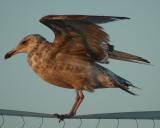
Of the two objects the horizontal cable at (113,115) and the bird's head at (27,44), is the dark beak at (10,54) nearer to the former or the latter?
the bird's head at (27,44)

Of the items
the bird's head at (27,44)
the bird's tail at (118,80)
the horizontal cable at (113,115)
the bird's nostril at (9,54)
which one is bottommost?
the bird's tail at (118,80)

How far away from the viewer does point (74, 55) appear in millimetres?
6844

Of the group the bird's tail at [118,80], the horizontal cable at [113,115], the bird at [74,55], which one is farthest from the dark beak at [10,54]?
the horizontal cable at [113,115]

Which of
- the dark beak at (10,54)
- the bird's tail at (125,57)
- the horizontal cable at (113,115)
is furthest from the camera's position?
the dark beak at (10,54)

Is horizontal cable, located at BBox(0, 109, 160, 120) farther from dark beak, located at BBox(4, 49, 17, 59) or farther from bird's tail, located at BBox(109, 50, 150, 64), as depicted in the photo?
dark beak, located at BBox(4, 49, 17, 59)

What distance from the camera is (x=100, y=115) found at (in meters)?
3.88

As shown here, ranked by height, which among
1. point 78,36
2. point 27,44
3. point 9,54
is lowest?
point 9,54

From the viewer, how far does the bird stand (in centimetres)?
636

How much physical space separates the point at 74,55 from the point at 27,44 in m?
0.65

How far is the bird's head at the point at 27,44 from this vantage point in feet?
21.7

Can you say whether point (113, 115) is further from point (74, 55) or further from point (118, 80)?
point (74, 55)

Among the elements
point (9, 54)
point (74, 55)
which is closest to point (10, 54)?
point (9, 54)

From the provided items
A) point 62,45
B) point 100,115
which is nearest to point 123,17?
point 100,115

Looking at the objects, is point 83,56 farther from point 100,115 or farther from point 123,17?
point 100,115
